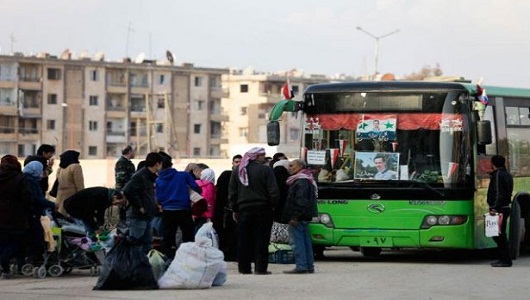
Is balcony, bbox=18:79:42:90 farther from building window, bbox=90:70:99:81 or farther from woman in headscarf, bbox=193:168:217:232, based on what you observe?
woman in headscarf, bbox=193:168:217:232

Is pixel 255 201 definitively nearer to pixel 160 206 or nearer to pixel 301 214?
pixel 301 214

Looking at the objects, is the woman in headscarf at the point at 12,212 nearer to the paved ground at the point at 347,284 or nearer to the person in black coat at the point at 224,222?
the paved ground at the point at 347,284

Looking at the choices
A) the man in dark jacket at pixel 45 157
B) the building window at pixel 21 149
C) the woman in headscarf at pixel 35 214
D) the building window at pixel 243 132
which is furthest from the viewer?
the building window at pixel 243 132

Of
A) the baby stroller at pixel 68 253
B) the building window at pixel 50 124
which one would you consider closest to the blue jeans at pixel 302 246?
the baby stroller at pixel 68 253

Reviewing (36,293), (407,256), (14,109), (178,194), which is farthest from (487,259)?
(14,109)

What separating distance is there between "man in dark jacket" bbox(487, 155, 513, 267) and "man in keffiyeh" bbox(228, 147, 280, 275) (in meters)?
4.01

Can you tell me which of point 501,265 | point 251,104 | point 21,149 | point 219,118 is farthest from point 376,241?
point 251,104

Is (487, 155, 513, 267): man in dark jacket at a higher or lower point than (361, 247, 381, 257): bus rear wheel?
higher

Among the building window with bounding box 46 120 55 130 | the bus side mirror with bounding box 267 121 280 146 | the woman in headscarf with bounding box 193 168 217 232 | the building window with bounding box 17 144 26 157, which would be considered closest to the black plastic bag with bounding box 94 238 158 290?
the woman in headscarf with bounding box 193 168 217 232

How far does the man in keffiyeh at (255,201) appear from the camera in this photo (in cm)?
1841

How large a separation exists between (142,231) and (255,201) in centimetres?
193

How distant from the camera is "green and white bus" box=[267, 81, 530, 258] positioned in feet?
70.2

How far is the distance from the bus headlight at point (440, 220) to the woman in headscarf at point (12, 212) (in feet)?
21.5

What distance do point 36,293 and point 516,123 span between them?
11.2 m
